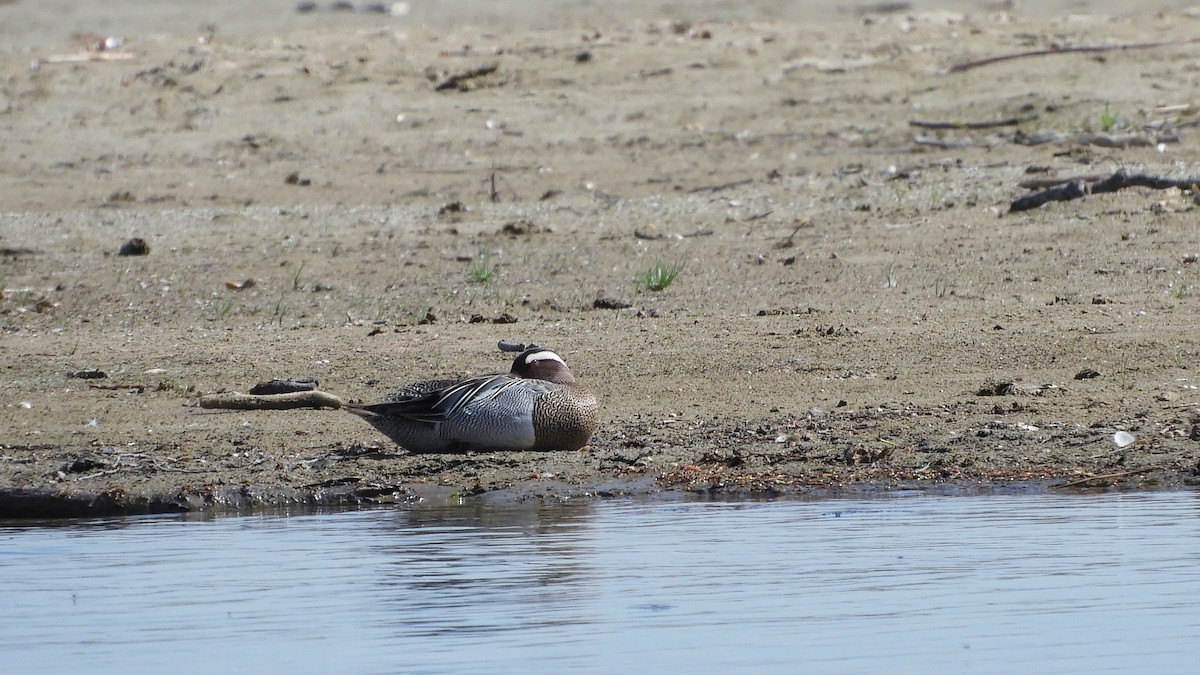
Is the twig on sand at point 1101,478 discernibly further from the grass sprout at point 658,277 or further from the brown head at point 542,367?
the grass sprout at point 658,277

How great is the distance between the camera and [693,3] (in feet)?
70.0

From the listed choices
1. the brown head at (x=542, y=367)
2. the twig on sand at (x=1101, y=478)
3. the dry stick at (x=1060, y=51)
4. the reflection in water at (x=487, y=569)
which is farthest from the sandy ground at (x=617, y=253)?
the reflection in water at (x=487, y=569)

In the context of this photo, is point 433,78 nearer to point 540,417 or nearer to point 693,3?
point 693,3

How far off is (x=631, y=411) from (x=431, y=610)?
2828mm

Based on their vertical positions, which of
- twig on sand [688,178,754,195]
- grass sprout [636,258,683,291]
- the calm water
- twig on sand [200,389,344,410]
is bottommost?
the calm water

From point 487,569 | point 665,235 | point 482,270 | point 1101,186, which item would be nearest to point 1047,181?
point 1101,186

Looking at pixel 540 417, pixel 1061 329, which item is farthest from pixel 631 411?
pixel 1061 329

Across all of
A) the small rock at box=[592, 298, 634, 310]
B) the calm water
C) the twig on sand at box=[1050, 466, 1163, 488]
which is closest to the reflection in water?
the calm water

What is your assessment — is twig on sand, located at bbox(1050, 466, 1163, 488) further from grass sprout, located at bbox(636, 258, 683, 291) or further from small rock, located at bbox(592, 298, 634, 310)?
grass sprout, located at bbox(636, 258, 683, 291)

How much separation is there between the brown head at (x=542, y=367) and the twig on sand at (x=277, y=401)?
1118 millimetres

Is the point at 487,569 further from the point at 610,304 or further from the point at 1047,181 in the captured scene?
the point at 1047,181

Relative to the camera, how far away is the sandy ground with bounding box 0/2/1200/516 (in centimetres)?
771

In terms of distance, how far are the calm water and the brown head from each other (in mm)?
673

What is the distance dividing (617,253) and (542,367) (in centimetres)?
419
